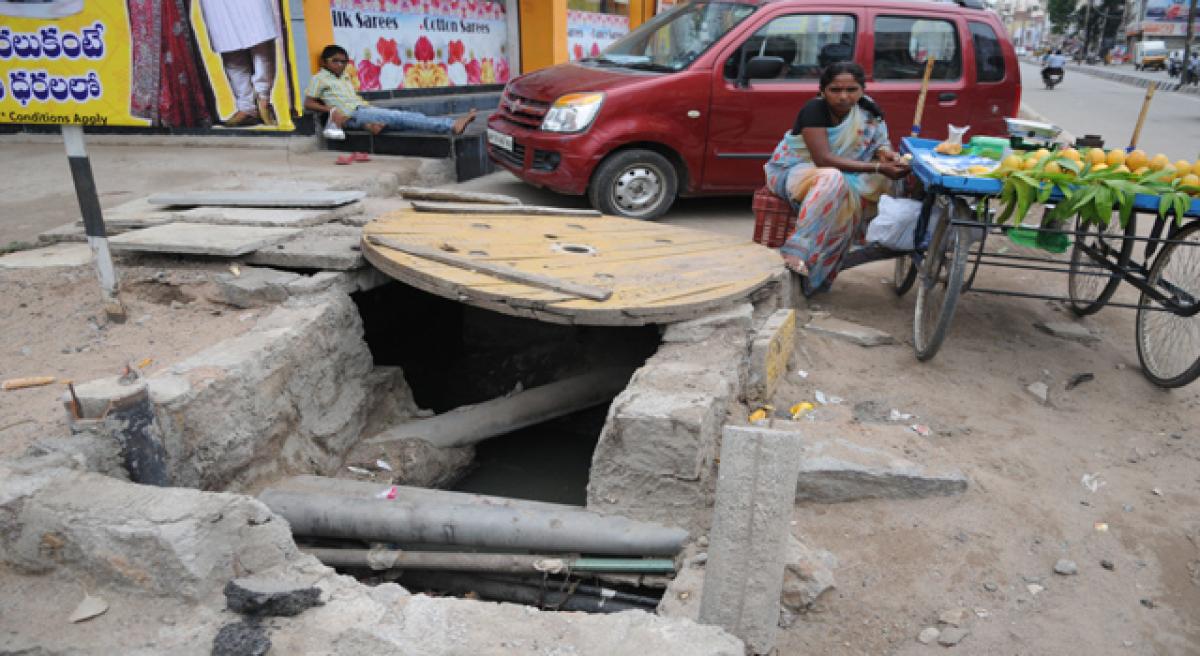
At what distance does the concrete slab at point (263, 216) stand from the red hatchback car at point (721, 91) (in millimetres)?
2268

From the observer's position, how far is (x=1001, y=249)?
20.4 feet

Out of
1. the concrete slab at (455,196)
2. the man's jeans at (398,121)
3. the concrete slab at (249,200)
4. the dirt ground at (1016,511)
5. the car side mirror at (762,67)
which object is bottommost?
the dirt ground at (1016,511)

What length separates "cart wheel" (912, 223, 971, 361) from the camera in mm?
3645

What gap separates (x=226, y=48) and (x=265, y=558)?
6.77 meters

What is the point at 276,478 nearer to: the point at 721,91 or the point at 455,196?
the point at 455,196

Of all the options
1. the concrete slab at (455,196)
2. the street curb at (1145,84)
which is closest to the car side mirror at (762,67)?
the concrete slab at (455,196)

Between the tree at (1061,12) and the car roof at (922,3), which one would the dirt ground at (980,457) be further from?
the tree at (1061,12)

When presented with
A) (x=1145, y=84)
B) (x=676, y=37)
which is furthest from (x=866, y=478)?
(x=1145, y=84)

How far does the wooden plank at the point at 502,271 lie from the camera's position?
126 inches

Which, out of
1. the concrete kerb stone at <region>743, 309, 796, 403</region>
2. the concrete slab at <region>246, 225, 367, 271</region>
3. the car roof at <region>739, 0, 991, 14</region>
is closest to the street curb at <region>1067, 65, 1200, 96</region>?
the car roof at <region>739, 0, 991, 14</region>

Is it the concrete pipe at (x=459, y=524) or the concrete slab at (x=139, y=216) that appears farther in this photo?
the concrete slab at (x=139, y=216)

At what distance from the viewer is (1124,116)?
15695 mm

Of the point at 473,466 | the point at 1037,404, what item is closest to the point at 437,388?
the point at 473,466

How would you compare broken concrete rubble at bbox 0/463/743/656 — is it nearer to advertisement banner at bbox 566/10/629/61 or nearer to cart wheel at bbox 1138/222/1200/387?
cart wheel at bbox 1138/222/1200/387
